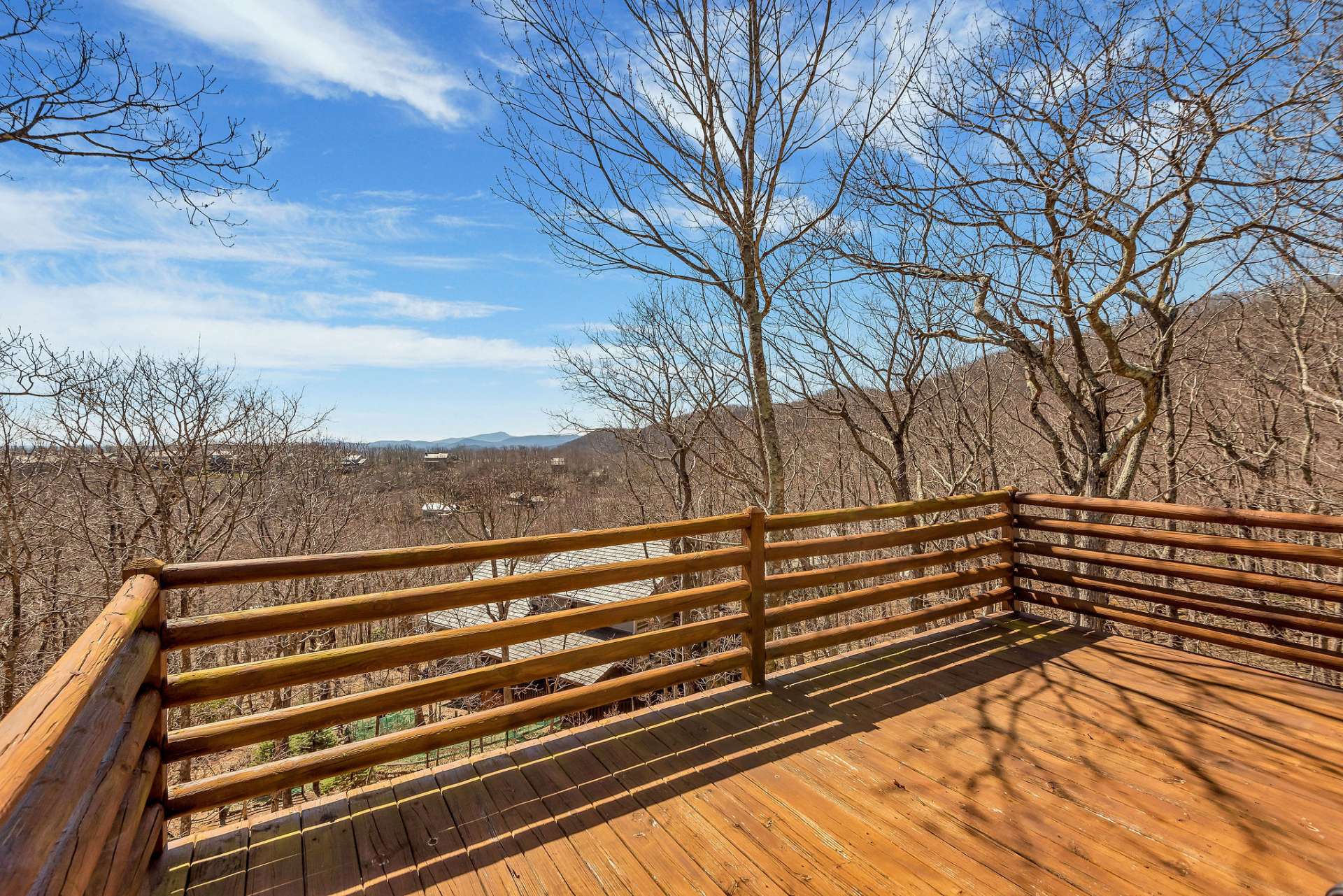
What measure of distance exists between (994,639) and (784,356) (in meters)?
6.91

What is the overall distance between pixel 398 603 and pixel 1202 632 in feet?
17.3

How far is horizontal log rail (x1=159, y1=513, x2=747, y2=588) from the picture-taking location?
7.27 ft

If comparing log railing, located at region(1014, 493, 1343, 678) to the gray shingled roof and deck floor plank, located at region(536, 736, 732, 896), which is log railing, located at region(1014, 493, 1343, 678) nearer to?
deck floor plank, located at region(536, 736, 732, 896)

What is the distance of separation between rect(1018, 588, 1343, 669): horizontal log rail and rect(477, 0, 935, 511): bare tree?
2.99m

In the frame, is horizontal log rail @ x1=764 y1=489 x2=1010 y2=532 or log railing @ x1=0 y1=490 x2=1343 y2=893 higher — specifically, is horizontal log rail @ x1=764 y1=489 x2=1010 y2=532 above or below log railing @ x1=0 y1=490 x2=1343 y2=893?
above

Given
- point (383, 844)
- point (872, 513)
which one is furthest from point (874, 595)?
point (383, 844)

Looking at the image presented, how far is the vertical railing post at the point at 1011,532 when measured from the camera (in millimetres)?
4879

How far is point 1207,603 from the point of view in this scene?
3.91 meters

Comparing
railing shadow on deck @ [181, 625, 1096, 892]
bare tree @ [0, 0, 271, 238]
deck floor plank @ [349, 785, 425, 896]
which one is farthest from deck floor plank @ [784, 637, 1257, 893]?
bare tree @ [0, 0, 271, 238]

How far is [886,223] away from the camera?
316 inches

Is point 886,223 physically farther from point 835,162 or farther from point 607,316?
point 607,316

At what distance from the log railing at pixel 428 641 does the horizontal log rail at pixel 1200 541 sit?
2 centimetres

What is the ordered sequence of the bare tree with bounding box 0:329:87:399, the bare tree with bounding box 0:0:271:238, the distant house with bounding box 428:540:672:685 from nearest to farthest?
the bare tree with bounding box 0:0:271:238 < the bare tree with bounding box 0:329:87:399 < the distant house with bounding box 428:540:672:685

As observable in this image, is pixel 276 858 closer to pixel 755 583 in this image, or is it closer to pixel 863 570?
pixel 755 583
